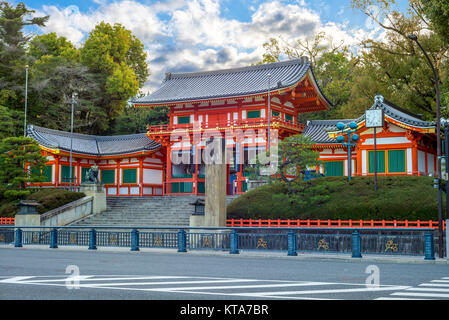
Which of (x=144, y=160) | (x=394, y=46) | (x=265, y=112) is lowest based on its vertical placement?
(x=144, y=160)

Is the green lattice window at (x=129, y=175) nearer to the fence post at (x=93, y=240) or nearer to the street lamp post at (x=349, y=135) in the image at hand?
→ the street lamp post at (x=349, y=135)

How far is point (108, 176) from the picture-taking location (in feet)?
153

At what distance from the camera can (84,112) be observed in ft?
193

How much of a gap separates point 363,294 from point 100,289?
15.2 ft

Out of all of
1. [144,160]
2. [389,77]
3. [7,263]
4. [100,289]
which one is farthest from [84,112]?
[100,289]

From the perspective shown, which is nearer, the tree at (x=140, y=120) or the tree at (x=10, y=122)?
the tree at (x=10, y=122)


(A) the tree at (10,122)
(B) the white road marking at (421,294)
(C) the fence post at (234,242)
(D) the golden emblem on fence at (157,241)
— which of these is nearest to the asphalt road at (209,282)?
(B) the white road marking at (421,294)

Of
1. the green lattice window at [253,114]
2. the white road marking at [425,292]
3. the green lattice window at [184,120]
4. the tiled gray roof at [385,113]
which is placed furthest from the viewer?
the green lattice window at [184,120]

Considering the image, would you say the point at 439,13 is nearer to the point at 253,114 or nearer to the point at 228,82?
the point at 253,114

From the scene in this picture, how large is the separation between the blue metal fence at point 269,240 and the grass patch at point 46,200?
262 inches

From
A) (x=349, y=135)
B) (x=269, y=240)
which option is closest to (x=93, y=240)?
(x=269, y=240)

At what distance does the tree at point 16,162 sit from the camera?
36.2m

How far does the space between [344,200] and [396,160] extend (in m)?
7.79
